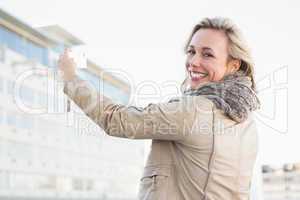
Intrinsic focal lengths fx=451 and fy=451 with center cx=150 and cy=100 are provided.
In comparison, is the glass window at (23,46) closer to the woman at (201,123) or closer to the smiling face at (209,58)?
the woman at (201,123)

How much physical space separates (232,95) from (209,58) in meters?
0.11

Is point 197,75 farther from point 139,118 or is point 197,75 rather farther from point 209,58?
point 139,118

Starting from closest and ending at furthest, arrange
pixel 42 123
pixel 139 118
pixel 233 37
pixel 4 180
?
1. pixel 139 118
2. pixel 233 37
3. pixel 4 180
4. pixel 42 123

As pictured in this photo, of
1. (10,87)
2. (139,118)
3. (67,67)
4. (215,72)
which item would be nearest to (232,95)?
(215,72)

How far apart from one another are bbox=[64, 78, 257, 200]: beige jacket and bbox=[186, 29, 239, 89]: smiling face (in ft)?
0.34

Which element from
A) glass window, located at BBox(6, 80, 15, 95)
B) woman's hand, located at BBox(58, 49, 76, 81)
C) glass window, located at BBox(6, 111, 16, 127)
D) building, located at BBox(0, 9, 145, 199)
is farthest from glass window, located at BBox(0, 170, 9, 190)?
woman's hand, located at BBox(58, 49, 76, 81)

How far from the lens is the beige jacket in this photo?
86 cm

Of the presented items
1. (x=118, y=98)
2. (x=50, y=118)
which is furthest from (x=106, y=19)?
(x=50, y=118)

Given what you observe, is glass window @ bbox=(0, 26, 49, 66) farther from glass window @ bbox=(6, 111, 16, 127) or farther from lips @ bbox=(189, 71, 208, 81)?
lips @ bbox=(189, 71, 208, 81)

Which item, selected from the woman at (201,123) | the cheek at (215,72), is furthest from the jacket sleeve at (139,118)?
the cheek at (215,72)

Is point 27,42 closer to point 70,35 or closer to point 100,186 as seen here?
point 70,35

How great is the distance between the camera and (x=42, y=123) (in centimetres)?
159

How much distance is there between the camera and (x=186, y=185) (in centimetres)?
89

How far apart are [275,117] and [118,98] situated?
88 cm
